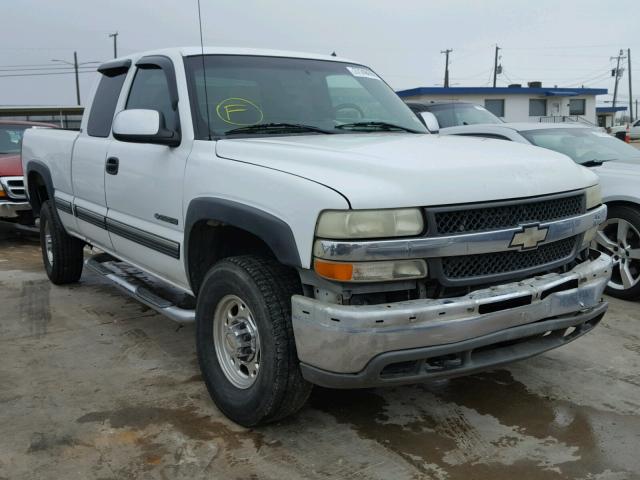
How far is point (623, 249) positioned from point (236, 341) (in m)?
3.80

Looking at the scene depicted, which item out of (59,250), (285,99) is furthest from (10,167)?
(285,99)

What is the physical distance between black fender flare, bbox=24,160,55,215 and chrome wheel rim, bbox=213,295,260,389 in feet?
10.4

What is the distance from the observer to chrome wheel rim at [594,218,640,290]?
5.40 m

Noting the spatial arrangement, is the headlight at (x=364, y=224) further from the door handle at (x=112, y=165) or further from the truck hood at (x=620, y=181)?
the truck hood at (x=620, y=181)

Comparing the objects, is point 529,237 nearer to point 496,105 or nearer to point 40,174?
point 40,174

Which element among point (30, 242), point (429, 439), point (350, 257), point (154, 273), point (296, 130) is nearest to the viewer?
point (350, 257)

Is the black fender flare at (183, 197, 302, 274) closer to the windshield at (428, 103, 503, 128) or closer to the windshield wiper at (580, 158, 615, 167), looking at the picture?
the windshield wiper at (580, 158, 615, 167)

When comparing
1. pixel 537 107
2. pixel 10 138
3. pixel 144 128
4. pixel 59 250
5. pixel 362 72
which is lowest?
pixel 59 250

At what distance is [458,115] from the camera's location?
9.56 m

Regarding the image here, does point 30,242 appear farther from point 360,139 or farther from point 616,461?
point 616,461

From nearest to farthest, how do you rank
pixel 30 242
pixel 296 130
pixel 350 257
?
pixel 350 257 → pixel 296 130 → pixel 30 242

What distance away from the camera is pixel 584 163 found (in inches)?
238

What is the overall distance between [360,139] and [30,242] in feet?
23.6

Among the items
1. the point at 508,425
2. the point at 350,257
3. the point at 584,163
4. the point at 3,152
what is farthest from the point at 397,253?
the point at 3,152
